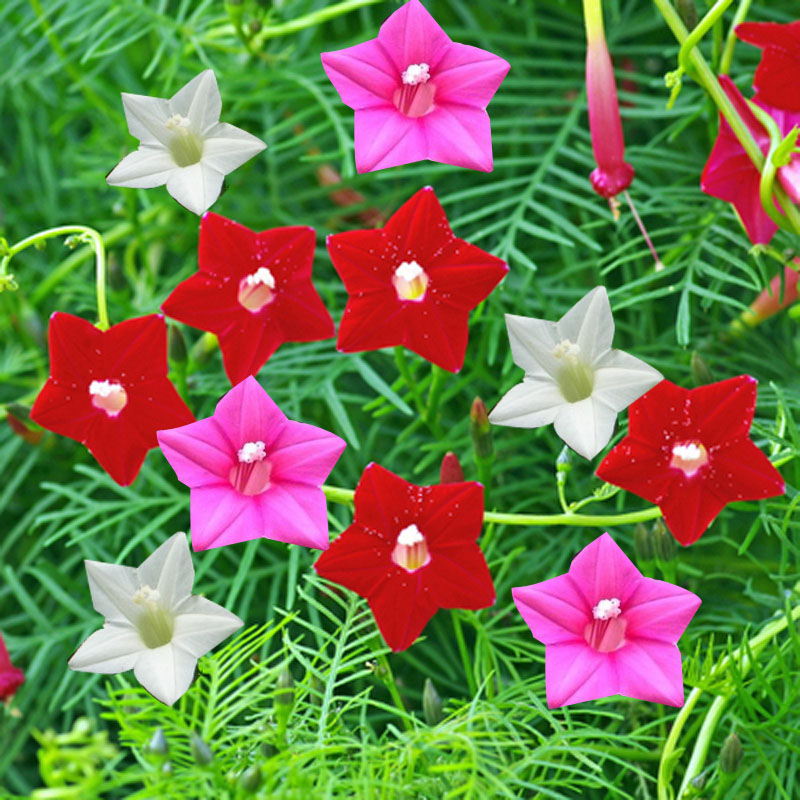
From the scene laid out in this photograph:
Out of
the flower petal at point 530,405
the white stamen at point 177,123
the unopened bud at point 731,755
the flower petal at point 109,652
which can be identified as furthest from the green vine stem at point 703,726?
the white stamen at point 177,123

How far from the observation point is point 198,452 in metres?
0.49

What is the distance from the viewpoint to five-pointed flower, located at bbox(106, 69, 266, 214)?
520 mm

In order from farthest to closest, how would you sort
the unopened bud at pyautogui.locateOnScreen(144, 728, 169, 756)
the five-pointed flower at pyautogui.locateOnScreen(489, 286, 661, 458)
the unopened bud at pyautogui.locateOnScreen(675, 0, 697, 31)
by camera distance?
the unopened bud at pyautogui.locateOnScreen(675, 0, 697, 31) < the five-pointed flower at pyautogui.locateOnScreen(489, 286, 661, 458) < the unopened bud at pyautogui.locateOnScreen(144, 728, 169, 756)

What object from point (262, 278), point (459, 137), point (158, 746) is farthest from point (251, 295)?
point (158, 746)

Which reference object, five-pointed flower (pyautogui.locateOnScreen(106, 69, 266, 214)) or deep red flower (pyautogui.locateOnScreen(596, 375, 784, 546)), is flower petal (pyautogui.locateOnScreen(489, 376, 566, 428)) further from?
five-pointed flower (pyautogui.locateOnScreen(106, 69, 266, 214))

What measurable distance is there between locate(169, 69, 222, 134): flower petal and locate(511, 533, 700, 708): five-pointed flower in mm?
249

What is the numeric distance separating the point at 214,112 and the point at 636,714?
36 centimetres

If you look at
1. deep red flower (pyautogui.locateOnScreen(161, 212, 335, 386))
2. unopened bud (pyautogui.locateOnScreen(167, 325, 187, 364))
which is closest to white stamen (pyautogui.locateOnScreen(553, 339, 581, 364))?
deep red flower (pyautogui.locateOnScreen(161, 212, 335, 386))

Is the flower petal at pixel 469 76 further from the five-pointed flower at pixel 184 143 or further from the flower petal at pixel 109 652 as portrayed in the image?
the flower petal at pixel 109 652

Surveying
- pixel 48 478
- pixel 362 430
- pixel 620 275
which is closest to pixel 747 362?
pixel 620 275

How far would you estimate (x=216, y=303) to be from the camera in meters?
0.53

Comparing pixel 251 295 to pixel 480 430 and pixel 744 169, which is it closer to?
pixel 480 430

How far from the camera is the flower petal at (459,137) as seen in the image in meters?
0.52

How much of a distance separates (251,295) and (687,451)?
0.67ft
